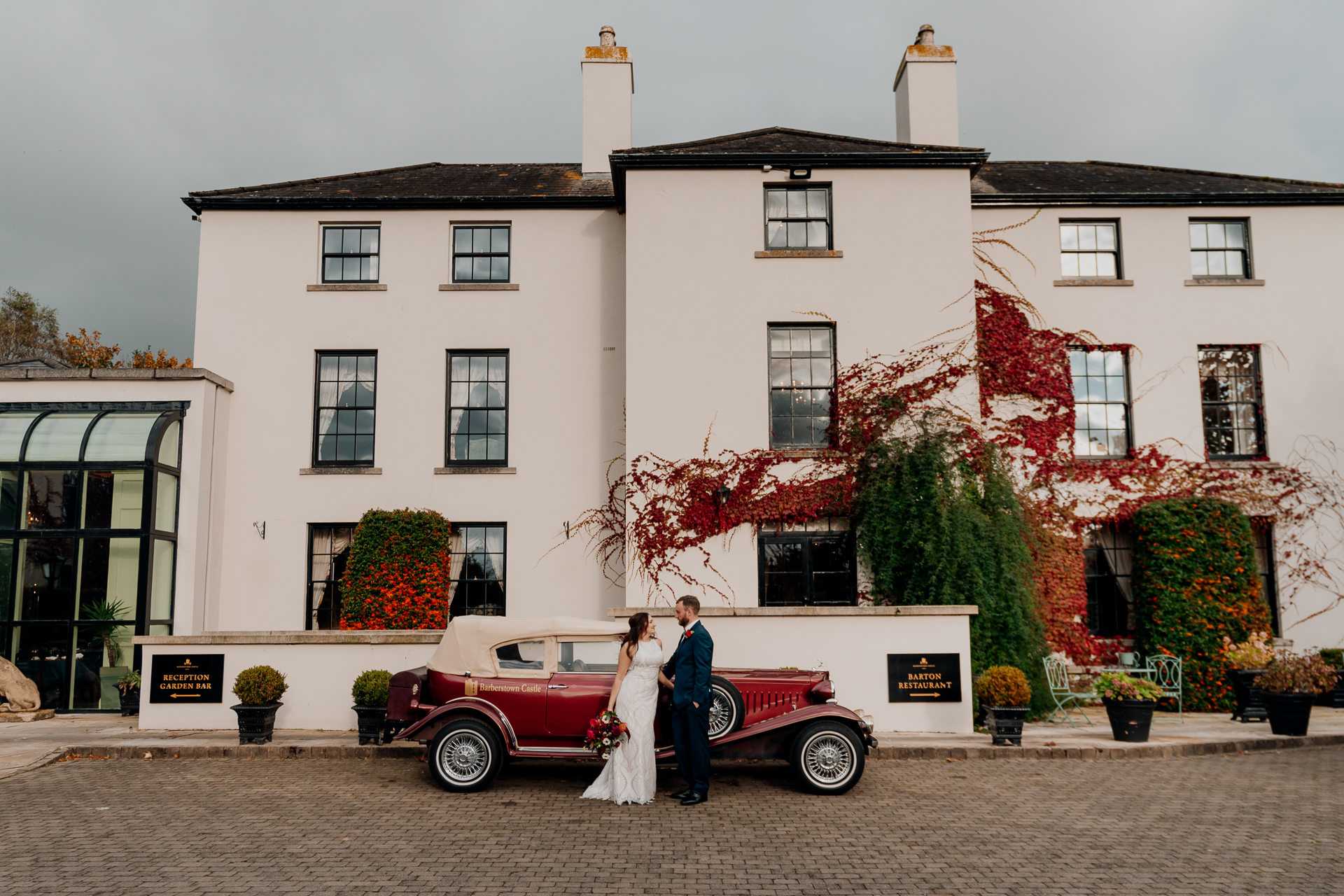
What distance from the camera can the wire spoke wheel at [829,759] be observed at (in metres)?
8.70

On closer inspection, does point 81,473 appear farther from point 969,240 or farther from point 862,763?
point 969,240

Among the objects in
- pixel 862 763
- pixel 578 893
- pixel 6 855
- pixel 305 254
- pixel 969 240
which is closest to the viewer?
pixel 578 893

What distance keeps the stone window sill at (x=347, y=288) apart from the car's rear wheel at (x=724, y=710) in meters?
10.5

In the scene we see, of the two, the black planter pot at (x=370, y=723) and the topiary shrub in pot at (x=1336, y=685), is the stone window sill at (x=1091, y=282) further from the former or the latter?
the black planter pot at (x=370, y=723)

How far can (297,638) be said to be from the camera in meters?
12.0

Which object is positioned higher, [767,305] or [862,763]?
[767,305]

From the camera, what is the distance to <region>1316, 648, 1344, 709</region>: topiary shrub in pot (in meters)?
14.7

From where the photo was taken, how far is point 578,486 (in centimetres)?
1573

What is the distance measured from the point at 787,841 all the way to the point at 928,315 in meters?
10.0

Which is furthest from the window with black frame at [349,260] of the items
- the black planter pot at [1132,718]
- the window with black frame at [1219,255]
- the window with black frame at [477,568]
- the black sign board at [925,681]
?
the window with black frame at [1219,255]

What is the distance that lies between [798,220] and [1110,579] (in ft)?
26.3

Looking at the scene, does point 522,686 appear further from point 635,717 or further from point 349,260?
point 349,260

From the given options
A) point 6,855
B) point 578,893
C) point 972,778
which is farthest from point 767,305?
point 6,855

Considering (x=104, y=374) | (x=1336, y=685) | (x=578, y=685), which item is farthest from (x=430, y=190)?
(x=1336, y=685)
